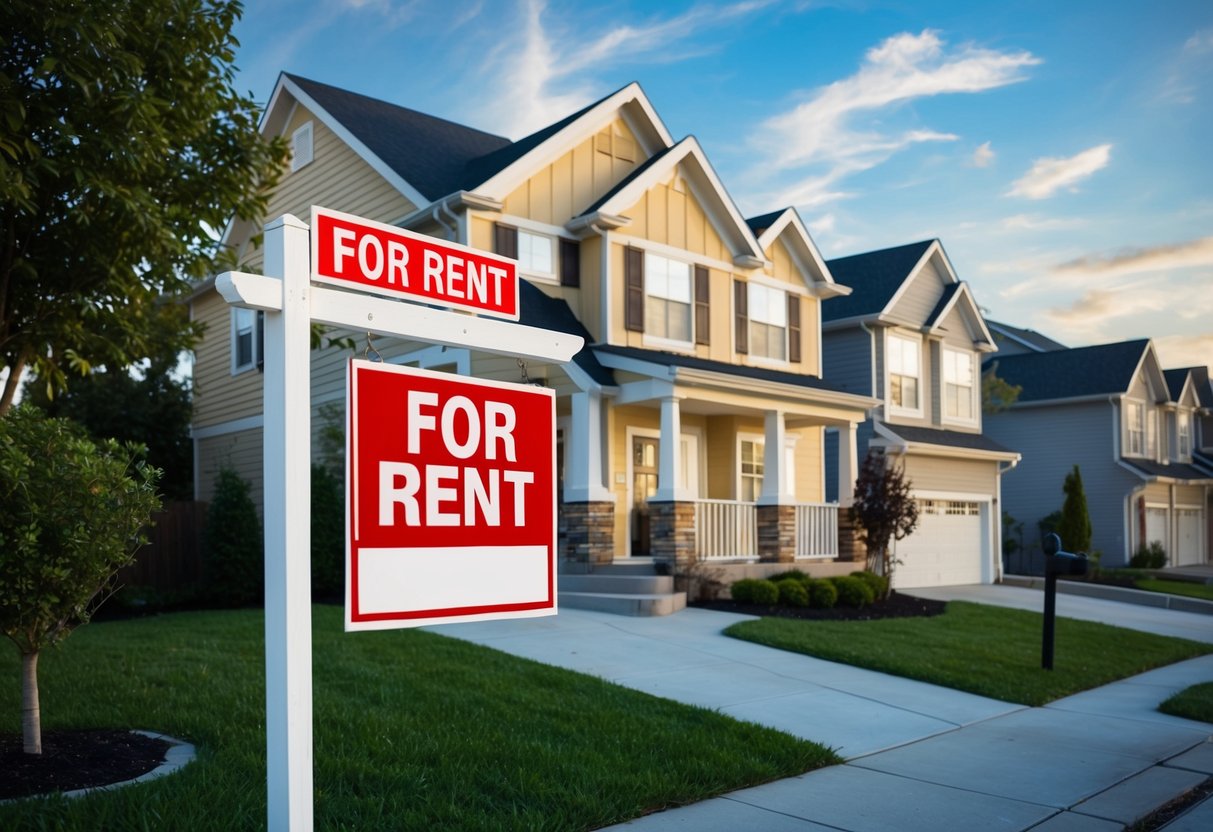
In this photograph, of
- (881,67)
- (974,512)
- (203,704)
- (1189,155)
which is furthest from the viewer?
(974,512)

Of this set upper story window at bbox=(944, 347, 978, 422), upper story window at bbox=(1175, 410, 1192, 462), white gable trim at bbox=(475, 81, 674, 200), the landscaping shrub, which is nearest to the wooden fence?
the landscaping shrub

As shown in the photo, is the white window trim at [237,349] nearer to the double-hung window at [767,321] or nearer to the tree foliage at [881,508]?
the double-hung window at [767,321]

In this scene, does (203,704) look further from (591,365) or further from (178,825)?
(591,365)

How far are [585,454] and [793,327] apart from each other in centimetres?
655

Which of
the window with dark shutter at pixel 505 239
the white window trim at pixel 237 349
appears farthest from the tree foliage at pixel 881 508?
the white window trim at pixel 237 349

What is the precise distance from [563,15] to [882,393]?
11.4m

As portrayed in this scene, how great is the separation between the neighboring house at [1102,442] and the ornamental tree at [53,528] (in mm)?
29019

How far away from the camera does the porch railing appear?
1650 cm

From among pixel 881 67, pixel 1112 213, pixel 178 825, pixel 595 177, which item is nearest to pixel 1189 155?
pixel 1112 213

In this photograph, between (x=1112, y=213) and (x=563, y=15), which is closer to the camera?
(x=563, y=15)

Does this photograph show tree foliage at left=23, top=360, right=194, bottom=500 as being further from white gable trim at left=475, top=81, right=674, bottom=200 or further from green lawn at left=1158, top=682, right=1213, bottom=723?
green lawn at left=1158, top=682, right=1213, bottom=723

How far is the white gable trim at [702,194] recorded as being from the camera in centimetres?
1692

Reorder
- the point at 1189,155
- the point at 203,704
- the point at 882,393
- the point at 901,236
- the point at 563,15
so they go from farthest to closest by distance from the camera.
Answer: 1. the point at 901,236
2. the point at 882,393
3. the point at 1189,155
4. the point at 563,15
5. the point at 203,704

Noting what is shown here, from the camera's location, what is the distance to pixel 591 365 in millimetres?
15906
